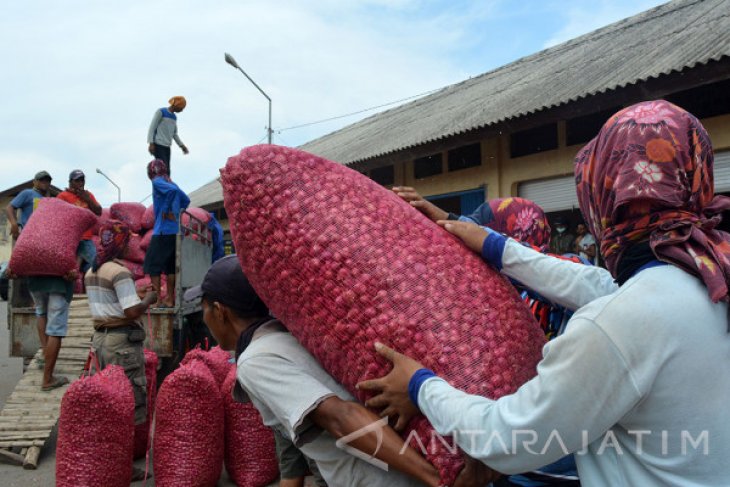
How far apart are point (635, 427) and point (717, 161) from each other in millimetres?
6330

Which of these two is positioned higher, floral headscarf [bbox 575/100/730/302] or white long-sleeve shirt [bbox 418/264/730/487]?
floral headscarf [bbox 575/100/730/302]

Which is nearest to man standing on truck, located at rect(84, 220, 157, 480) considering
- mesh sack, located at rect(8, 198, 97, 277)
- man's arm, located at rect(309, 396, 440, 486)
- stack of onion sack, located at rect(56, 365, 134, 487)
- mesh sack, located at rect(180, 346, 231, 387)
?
mesh sack, located at rect(180, 346, 231, 387)

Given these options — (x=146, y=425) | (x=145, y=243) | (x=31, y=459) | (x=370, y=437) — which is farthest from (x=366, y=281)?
(x=145, y=243)

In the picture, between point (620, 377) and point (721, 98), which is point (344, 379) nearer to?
point (620, 377)

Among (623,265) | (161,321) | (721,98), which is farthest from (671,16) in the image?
(623,265)

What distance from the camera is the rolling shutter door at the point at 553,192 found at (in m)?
7.64

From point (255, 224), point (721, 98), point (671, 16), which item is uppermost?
point (671, 16)

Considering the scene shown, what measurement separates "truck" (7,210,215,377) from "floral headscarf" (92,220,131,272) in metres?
0.95

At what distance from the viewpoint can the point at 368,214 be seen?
1.26m

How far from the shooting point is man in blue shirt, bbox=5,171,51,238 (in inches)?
228

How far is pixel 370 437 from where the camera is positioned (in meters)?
1.18

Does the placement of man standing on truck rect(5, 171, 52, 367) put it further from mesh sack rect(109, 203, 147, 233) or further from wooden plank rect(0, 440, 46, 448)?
wooden plank rect(0, 440, 46, 448)

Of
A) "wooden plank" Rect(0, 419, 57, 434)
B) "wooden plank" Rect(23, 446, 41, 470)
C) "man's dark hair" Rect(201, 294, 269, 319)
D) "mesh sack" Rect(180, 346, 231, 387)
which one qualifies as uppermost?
"man's dark hair" Rect(201, 294, 269, 319)

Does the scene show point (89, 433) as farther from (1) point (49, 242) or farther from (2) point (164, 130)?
(2) point (164, 130)
